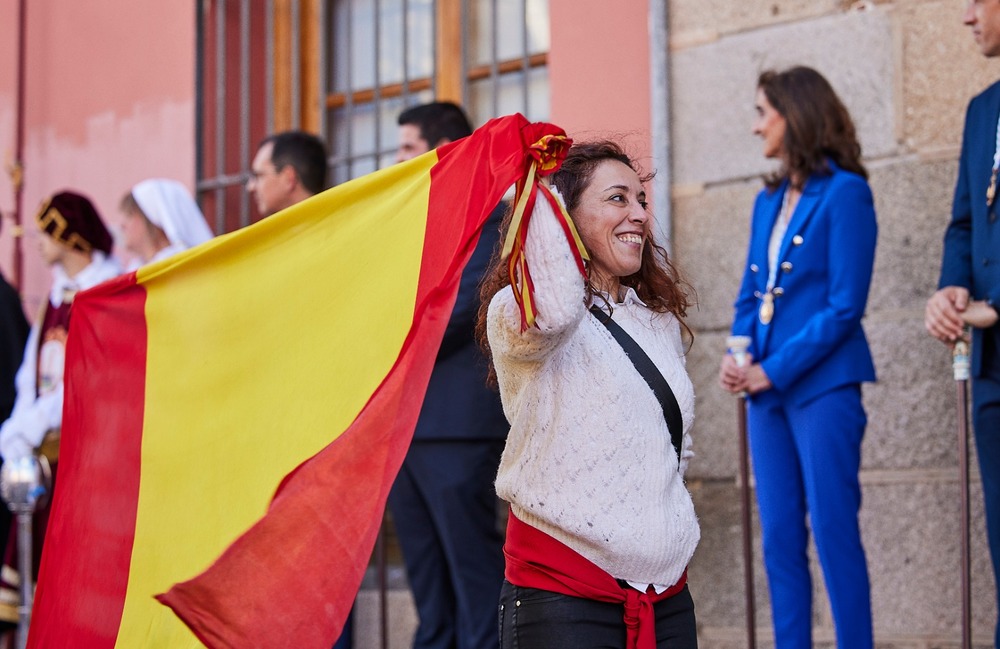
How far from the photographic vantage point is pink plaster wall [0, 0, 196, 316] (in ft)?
27.3

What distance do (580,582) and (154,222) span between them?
4474mm

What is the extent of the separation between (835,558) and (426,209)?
209 cm

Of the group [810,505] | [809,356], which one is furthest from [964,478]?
[809,356]

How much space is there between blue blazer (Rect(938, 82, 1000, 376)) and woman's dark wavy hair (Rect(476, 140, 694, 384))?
5.14ft

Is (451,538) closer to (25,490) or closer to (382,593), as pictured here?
(382,593)

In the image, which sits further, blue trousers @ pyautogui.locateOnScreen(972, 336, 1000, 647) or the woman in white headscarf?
the woman in white headscarf

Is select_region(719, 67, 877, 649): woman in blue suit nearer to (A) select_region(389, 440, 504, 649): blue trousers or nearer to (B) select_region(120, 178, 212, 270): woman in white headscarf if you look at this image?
(A) select_region(389, 440, 504, 649): blue trousers

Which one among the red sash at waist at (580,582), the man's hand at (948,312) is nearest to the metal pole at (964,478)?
the man's hand at (948,312)

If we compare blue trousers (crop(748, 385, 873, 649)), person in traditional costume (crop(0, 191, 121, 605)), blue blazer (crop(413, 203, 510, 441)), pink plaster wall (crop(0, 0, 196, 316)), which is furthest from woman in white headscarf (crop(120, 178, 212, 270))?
blue trousers (crop(748, 385, 873, 649))

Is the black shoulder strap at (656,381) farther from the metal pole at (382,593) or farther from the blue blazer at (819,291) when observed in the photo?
the metal pole at (382,593)

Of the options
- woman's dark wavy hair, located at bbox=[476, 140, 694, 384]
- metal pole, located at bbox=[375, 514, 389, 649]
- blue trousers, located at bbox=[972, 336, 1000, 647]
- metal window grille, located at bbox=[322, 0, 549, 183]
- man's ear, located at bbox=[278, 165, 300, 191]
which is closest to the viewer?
woman's dark wavy hair, located at bbox=[476, 140, 694, 384]

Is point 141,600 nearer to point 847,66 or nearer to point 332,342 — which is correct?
point 332,342

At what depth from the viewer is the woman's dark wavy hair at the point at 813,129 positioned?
5.13 m

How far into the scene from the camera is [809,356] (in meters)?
4.82
